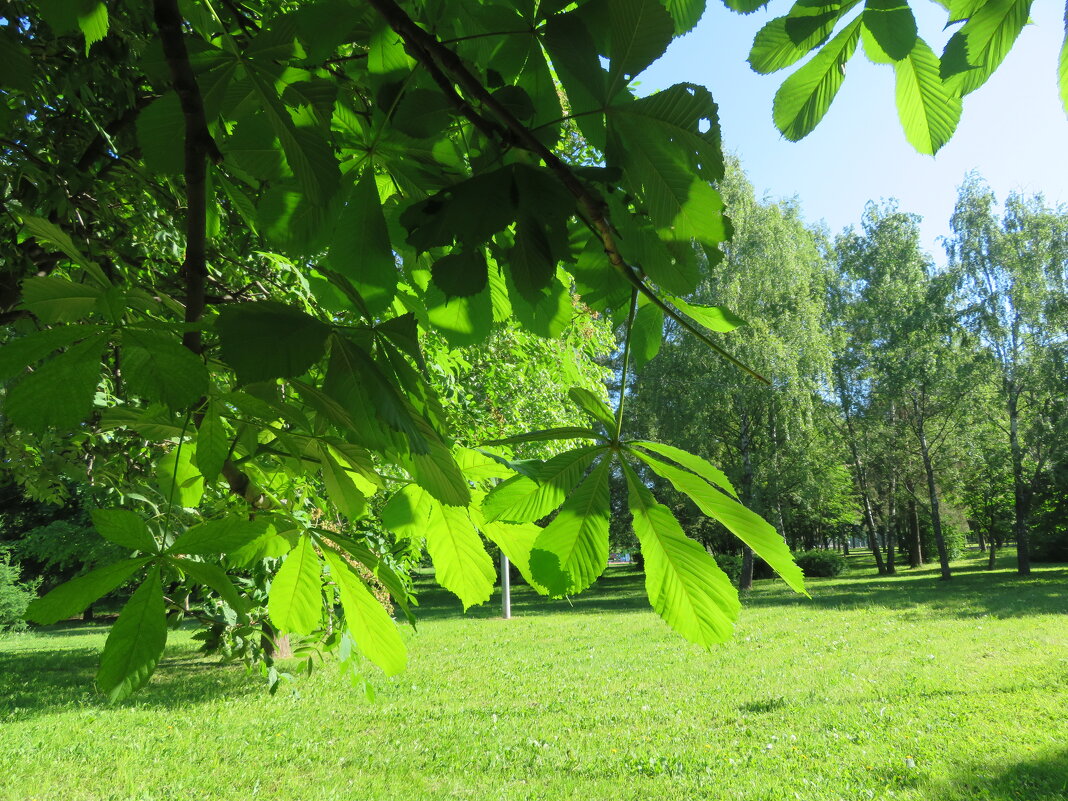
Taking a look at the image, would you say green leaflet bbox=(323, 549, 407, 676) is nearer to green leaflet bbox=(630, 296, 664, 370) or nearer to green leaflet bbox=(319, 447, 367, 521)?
green leaflet bbox=(319, 447, 367, 521)

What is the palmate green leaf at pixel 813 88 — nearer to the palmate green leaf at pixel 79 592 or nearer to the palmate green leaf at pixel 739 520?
the palmate green leaf at pixel 739 520

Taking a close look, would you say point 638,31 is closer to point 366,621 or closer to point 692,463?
point 692,463

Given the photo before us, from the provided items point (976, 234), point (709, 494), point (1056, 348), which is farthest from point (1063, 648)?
point (976, 234)

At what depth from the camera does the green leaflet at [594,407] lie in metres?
0.73

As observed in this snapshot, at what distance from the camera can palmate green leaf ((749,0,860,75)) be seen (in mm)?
863

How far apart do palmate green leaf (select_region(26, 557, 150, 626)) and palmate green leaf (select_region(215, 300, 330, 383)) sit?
0.22 meters

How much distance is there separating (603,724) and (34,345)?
21.9 ft

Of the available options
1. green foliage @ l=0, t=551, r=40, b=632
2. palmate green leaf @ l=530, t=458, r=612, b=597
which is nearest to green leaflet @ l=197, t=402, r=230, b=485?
palmate green leaf @ l=530, t=458, r=612, b=597

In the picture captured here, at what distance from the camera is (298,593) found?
0.90 m

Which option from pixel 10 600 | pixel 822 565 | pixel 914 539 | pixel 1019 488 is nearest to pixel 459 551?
pixel 10 600

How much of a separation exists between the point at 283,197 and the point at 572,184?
487mm

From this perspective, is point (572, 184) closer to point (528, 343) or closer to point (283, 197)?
point (283, 197)

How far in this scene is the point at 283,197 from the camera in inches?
36.4

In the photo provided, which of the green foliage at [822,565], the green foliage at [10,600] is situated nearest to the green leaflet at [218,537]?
the green foliage at [10,600]
